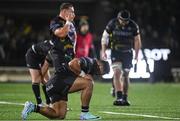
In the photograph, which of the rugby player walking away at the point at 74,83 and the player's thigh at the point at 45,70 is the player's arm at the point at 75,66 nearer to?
the rugby player walking away at the point at 74,83

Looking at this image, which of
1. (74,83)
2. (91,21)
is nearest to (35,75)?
(74,83)

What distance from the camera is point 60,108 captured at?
37.6ft

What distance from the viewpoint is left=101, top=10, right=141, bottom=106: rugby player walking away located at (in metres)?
15.8

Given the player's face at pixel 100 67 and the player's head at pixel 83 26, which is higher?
the player's head at pixel 83 26

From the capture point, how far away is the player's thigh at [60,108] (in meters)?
11.4

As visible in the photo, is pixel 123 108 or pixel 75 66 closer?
pixel 75 66

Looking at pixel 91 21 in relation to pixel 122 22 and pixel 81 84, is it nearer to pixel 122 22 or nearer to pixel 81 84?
pixel 122 22

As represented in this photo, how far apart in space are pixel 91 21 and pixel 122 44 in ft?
48.7

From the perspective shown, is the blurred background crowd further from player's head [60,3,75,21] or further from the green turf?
player's head [60,3,75,21]

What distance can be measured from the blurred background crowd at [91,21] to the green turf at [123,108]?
2626mm

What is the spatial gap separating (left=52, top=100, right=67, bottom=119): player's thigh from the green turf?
568 millimetres

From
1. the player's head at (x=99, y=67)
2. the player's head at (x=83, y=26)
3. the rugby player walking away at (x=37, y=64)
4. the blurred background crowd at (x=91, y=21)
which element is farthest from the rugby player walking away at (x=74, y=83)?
the blurred background crowd at (x=91, y=21)

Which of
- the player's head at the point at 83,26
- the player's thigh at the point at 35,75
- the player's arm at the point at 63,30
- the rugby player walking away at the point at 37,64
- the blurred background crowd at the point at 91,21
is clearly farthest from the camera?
the blurred background crowd at the point at 91,21

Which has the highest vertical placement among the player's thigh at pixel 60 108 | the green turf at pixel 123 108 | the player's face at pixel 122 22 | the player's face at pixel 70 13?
the player's face at pixel 70 13
